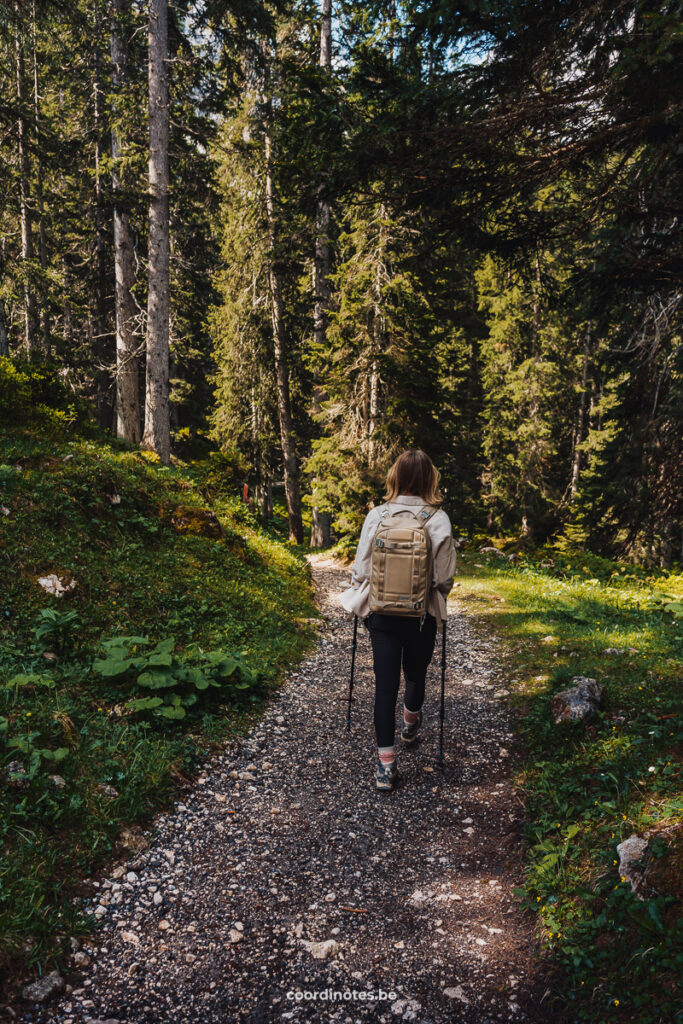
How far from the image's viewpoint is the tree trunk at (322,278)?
633 inches

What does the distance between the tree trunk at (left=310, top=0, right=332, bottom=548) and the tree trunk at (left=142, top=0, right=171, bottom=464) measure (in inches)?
167

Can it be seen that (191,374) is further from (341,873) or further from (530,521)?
(341,873)

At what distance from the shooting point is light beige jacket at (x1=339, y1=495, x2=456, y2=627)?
15.2 feet

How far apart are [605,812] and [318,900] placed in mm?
1923

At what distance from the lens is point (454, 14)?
454 centimetres

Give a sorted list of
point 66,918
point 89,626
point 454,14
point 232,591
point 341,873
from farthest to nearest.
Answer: point 232,591, point 89,626, point 454,14, point 341,873, point 66,918

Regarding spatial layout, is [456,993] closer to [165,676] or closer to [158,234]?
[165,676]

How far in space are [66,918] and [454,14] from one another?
6.77 meters

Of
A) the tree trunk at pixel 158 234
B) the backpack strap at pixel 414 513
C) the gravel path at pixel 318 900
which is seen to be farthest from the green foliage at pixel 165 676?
the tree trunk at pixel 158 234

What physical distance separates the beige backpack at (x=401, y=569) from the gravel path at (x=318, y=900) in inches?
62.8

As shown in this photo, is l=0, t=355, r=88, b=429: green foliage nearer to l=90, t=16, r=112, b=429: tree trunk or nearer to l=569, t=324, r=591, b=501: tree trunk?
l=90, t=16, r=112, b=429: tree trunk

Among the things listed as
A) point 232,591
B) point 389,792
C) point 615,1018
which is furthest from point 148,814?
point 232,591

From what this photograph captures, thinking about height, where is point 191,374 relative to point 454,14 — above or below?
below

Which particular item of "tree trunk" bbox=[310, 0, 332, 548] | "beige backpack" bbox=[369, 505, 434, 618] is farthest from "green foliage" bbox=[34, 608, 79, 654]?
"tree trunk" bbox=[310, 0, 332, 548]
